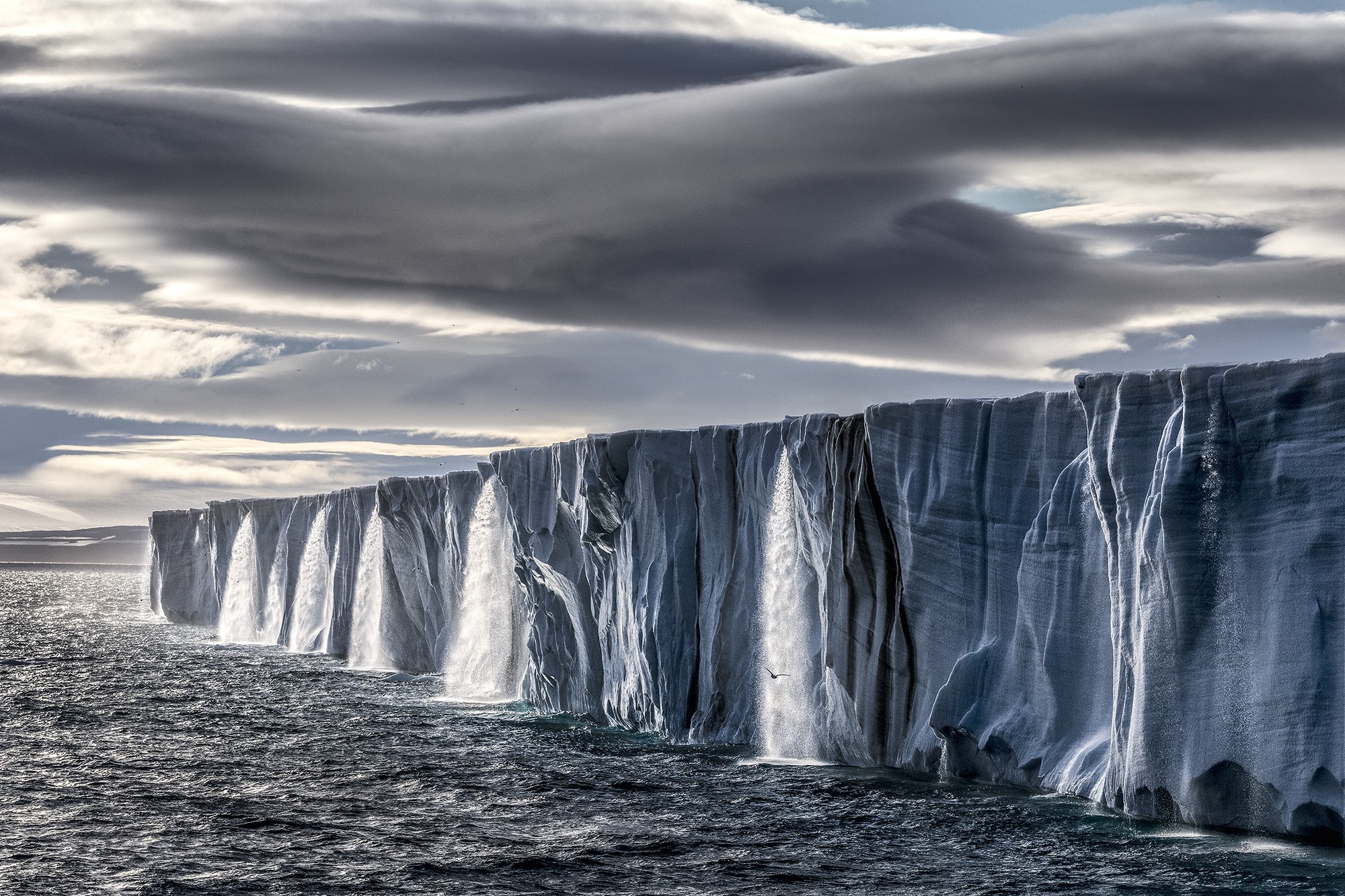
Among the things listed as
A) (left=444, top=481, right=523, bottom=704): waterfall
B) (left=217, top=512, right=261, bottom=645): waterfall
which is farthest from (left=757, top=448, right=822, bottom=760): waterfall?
(left=217, top=512, right=261, bottom=645): waterfall

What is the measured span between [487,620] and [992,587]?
14.5 metres

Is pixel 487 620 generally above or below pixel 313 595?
below

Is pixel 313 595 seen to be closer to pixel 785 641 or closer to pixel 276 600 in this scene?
pixel 276 600

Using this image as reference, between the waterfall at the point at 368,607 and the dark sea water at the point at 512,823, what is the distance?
33.5ft

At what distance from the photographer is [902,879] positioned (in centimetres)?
995

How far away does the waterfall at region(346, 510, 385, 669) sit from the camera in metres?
31.7

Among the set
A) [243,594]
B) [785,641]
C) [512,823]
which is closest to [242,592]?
[243,594]

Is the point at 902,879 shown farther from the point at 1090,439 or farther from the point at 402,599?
the point at 402,599

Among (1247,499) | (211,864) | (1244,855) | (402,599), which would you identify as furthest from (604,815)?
(402,599)

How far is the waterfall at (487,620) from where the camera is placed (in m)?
24.8

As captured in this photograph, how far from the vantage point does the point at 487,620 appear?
2592 centimetres

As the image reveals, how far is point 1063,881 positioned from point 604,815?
4.83m

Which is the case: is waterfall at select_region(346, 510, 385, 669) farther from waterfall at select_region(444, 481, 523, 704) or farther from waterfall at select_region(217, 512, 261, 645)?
waterfall at select_region(217, 512, 261, 645)

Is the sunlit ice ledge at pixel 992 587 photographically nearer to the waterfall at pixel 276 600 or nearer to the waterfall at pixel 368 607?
the waterfall at pixel 368 607
